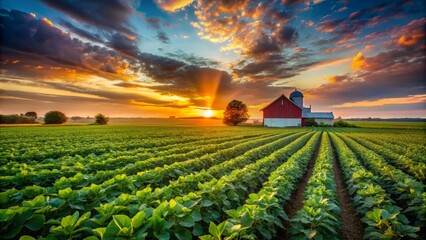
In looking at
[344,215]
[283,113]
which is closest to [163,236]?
[344,215]

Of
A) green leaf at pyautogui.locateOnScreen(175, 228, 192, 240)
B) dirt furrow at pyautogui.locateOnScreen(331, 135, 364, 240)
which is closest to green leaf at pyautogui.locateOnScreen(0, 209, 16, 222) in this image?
green leaf at pyautogui.locateOnScreen(175, 228, 192, 240)

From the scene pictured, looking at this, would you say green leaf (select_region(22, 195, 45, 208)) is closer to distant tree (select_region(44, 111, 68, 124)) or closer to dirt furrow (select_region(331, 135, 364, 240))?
dirt furrow (select_region(331, 135, 364, 240))

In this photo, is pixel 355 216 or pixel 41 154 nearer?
pixel 355 216

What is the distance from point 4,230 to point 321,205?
16.2ft

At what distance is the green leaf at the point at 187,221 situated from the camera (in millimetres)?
2844

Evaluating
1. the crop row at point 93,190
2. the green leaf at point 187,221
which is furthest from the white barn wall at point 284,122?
the green leaf at point 187,221

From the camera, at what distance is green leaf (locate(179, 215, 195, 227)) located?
112 inches

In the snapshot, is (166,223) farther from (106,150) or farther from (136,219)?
(106,150)

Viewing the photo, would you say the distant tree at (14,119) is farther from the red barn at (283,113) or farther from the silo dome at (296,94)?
the silo dome at (296,94)

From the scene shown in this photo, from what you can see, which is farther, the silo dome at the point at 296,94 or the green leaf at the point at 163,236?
the silo dome at the point at 296,94

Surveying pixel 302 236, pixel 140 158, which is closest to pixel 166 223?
pixel 302 236

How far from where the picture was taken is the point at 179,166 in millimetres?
8727

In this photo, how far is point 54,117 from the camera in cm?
7619

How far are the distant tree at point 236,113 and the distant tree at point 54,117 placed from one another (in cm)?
6101
